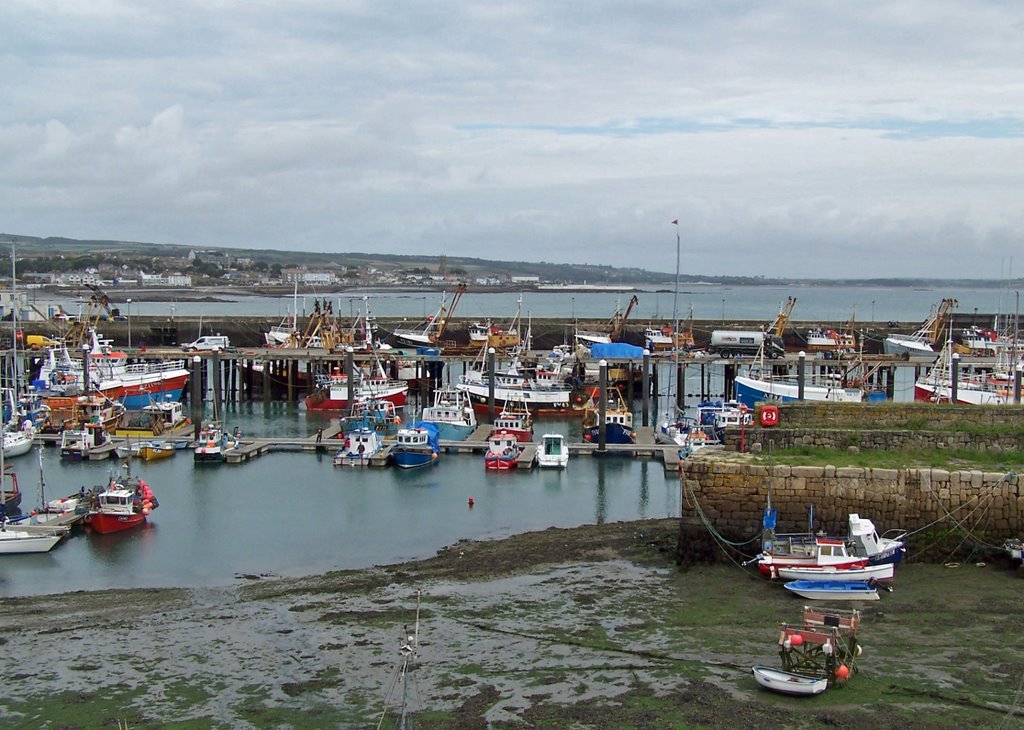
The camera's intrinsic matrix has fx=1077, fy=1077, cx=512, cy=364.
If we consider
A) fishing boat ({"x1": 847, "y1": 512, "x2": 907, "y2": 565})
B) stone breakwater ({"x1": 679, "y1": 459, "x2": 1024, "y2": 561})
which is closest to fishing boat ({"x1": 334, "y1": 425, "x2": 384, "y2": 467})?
stone breakwater ({"x1": 679, "y1": 459, "x2": 1024, "y2": 561})

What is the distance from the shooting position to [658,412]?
54.5 m

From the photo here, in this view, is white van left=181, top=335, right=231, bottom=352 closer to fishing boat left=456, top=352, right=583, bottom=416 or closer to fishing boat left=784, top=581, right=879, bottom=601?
fishing boat left=456, top=352, right=583, bottom=416

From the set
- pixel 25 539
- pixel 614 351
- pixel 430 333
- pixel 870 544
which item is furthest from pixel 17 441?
pixel 430 333

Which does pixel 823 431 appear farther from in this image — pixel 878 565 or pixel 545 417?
pixel 545 417

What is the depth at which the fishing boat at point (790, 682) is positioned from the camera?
14898mm

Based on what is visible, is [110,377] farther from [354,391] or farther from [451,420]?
[451,420]

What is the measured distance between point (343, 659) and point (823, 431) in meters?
11.9

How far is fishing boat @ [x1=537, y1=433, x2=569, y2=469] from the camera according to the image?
→ 37.5m

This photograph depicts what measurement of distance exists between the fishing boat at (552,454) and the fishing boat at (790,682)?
22.2 meters

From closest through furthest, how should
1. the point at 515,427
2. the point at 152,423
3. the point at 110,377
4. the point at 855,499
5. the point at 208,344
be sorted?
the point at 855,499, the point at 515,427, the point at 152,423, the point at 110,377, the point at 208,344

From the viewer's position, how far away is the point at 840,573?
1984 centimetres

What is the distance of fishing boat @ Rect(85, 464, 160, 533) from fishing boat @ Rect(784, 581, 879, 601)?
57.3ft

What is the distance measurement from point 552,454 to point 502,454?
1.76m

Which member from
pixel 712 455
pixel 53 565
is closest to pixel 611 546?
pixel 712 455
